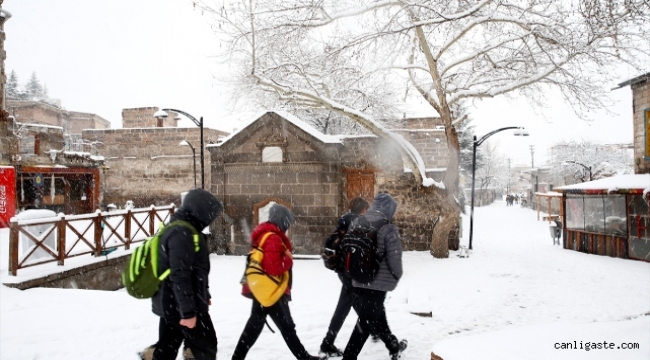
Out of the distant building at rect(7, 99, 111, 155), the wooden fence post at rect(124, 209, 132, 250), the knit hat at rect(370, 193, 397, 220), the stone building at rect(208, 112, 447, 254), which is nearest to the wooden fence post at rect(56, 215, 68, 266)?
the wooden fence post at rect(124, 209, 132, 250)

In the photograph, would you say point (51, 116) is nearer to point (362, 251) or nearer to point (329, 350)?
point (329, 350)

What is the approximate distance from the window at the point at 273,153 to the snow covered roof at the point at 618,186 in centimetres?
1037

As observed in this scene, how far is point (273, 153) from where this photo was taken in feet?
40.9

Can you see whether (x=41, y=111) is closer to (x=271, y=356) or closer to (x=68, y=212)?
(x=68, y=212)

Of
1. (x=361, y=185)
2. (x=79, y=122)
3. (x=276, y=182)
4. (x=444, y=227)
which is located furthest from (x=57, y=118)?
(x=444, y=227)

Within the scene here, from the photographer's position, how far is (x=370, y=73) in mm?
9758

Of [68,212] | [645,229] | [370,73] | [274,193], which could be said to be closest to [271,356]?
[370,73]

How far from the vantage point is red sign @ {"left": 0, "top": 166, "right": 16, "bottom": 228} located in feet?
40.2

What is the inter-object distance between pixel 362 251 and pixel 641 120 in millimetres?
13934

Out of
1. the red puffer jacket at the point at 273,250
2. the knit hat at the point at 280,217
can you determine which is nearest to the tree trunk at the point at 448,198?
the knit hat at the point at 280,217

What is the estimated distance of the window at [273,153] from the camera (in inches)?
490

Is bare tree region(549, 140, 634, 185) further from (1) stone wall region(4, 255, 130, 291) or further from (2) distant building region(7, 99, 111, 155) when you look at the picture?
(2) distant building region(7, 99, 111, 155)

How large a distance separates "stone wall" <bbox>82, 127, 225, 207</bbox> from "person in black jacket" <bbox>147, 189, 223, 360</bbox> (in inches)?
786

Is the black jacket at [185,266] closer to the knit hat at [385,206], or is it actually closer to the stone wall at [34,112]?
the knit hat at [385,206]
